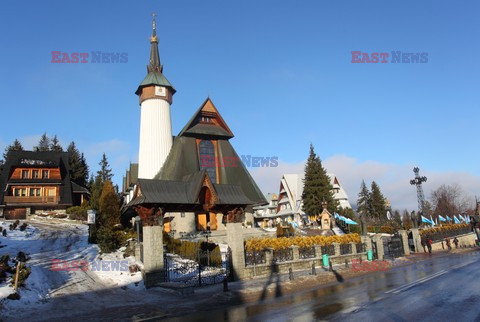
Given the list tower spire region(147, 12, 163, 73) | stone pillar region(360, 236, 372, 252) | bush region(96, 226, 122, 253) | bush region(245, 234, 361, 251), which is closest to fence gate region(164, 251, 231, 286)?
bush region(245, 234, 361, 251)

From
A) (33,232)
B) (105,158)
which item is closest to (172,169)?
(33,232)

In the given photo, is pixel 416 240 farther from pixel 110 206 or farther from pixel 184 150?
pixel 110 206

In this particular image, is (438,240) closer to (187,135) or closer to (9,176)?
(187,135)

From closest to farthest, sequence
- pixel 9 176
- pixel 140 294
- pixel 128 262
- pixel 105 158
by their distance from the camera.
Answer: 1. pixel 140 294
2. pixel 128 262
3. pixel 9 176
4. pixel 105 158

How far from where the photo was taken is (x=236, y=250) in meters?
19.9

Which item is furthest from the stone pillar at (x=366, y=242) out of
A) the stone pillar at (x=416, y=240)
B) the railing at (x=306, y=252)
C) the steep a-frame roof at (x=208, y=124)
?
the steep a-frame roof at (x=208, y=124)

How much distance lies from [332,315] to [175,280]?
34.2ft

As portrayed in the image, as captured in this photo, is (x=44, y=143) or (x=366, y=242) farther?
(x=44, y=143)

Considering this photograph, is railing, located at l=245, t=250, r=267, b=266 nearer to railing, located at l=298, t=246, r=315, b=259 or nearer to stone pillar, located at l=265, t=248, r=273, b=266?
stone pillar, located at l=265, t=248, r=273, b=266

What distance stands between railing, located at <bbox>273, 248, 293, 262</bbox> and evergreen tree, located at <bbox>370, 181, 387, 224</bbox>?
63711 mm

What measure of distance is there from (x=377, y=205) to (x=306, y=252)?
207ft

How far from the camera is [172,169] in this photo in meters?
39.8

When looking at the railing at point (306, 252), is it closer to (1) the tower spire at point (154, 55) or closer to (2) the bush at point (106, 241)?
(2) the bush at point (106, 241)

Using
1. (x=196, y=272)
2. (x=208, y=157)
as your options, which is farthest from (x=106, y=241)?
(x=208, y=157)
